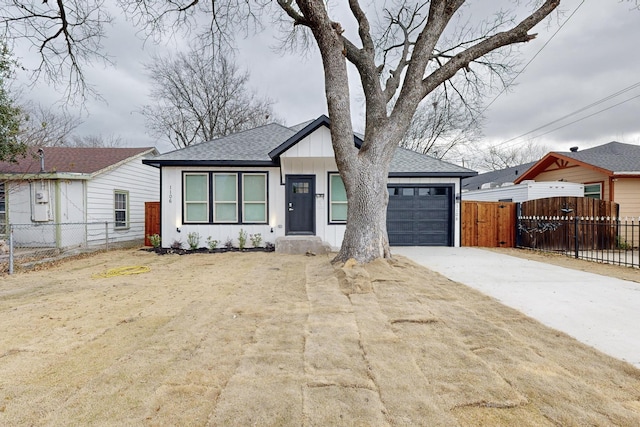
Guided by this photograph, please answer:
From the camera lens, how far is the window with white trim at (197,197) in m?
9.52

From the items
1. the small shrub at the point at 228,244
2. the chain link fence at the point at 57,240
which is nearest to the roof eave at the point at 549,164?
the small shrub at the point at 228,244

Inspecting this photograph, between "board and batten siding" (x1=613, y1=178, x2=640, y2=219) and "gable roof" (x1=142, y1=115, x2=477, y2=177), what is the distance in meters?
6.12

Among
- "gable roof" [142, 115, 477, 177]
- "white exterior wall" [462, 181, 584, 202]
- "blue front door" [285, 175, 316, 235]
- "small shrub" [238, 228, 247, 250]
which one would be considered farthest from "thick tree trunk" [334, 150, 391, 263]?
"white exterior wall" [462, 181, 584, 202]

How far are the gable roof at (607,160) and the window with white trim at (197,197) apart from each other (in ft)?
48.3

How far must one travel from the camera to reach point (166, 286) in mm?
5004

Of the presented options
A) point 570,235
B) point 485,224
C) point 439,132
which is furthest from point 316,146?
point 439,132

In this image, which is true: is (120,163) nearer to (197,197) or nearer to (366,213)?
(197,197)

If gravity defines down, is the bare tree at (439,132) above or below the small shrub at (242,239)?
above

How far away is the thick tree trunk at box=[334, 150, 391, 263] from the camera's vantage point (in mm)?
5879

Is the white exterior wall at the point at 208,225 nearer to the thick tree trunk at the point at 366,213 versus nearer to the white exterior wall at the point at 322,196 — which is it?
the white exterior wall at the point at 322,196

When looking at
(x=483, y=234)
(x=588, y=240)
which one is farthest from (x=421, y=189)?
(x=588, y=240)

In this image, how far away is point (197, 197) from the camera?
9.55 meters

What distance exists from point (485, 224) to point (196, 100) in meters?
20.5

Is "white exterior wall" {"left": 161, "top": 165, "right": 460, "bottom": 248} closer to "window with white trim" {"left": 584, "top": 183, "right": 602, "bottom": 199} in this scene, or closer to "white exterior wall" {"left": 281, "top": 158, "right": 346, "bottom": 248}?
"white exterior wall" {"left": 281, "top": 158, "right": 346, "bottom": 248}
